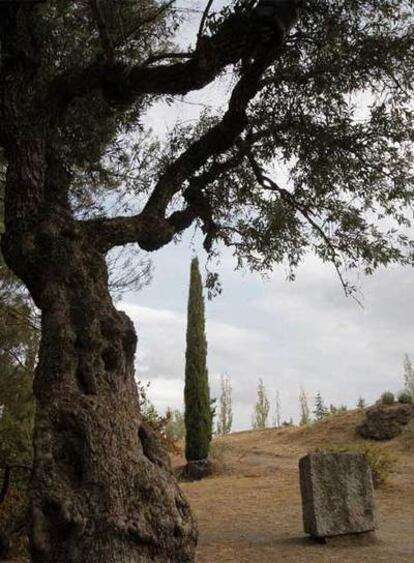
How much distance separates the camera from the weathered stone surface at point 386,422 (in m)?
18.1

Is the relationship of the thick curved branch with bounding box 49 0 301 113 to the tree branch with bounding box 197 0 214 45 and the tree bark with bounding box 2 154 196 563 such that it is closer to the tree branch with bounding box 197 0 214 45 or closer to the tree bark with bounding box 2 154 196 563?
the tree branch with bounding box 197 0 214 45

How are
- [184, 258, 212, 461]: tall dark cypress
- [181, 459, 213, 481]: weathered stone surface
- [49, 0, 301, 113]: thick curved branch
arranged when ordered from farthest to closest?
[184, 258, 212, 461]: tall dark cypress
[181, 459, 213, 481]: weathered stone surface
[49, 0, 301, 113]: thick curved branch

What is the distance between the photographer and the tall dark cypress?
18.3 m

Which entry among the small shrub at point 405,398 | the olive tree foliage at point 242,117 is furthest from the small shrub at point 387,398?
the olive tree foliage at point 242,117

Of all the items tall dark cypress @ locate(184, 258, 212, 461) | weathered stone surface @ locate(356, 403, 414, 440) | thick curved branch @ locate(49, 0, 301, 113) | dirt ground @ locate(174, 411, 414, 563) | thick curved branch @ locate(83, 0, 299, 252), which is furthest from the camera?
tall dark cypress @ locate(184, 258, 212, 461)

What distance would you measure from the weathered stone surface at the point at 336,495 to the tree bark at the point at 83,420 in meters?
3.06

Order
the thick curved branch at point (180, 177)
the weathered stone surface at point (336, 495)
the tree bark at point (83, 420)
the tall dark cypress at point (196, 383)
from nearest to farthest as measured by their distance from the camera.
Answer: the tree bark at point (83, 420) < the thick curved branch at point (180, 177) < the weathered stone surface at point (336, 495) < the tall dark cypress at point (196, 383)

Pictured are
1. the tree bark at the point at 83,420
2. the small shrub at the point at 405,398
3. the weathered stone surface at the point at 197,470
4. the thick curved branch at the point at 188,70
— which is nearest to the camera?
the tree bark at the point at 83,420

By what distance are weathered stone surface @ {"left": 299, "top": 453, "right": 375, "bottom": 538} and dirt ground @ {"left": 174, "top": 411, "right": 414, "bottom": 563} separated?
0.21 meters

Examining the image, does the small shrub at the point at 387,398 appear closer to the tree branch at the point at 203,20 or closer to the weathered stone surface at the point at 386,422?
the weathered stone surface at the point at 386,422

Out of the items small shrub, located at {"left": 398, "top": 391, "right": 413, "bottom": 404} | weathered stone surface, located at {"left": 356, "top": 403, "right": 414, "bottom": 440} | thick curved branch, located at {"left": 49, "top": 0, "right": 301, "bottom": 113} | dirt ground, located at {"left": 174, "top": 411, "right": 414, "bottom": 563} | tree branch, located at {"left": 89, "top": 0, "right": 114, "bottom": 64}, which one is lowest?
dirt ground, located at {"left": 174, "top": 411, "right": 414, "bottom": 563}

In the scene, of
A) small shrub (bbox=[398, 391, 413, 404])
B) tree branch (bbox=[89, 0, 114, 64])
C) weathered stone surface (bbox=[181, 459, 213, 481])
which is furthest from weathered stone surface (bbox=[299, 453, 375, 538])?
small shrub (bbox=[398, 391, 413, 404])

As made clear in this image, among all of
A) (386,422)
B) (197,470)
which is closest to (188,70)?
(197,470)

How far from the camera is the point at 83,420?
16.7 ft
